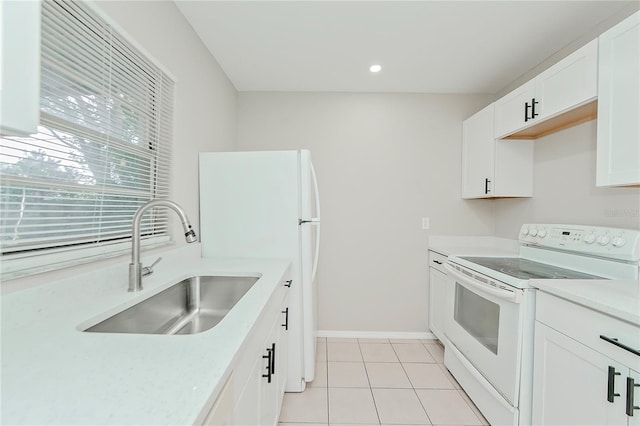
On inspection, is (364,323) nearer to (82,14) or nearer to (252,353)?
(252,353)

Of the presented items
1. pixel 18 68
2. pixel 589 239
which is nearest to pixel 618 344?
pixel 589 239

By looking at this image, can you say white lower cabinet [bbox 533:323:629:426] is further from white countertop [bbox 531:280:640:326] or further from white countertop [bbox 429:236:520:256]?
white countertop [bbox 429:236:520:256]

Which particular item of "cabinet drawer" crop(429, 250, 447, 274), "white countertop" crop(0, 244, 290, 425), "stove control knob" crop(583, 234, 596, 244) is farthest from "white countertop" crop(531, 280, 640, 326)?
"white countertop" crop(0, 244, 290, 425)

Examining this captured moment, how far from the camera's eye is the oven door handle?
4.74 ft

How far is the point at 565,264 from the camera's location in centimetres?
178

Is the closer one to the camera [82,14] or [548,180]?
[82,14]

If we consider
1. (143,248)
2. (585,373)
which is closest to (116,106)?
(143,248)

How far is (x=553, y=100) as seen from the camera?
1.76 metres

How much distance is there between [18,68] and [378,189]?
2.65 metres

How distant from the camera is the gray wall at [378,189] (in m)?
2.82

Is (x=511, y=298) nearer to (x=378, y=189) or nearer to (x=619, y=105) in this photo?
(x=619, y=105)

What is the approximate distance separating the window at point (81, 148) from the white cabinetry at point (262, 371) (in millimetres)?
767

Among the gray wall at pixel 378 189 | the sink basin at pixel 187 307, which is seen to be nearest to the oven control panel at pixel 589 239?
the gray wall at pixel 378 189

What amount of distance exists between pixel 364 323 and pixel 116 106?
2601 millimetres
